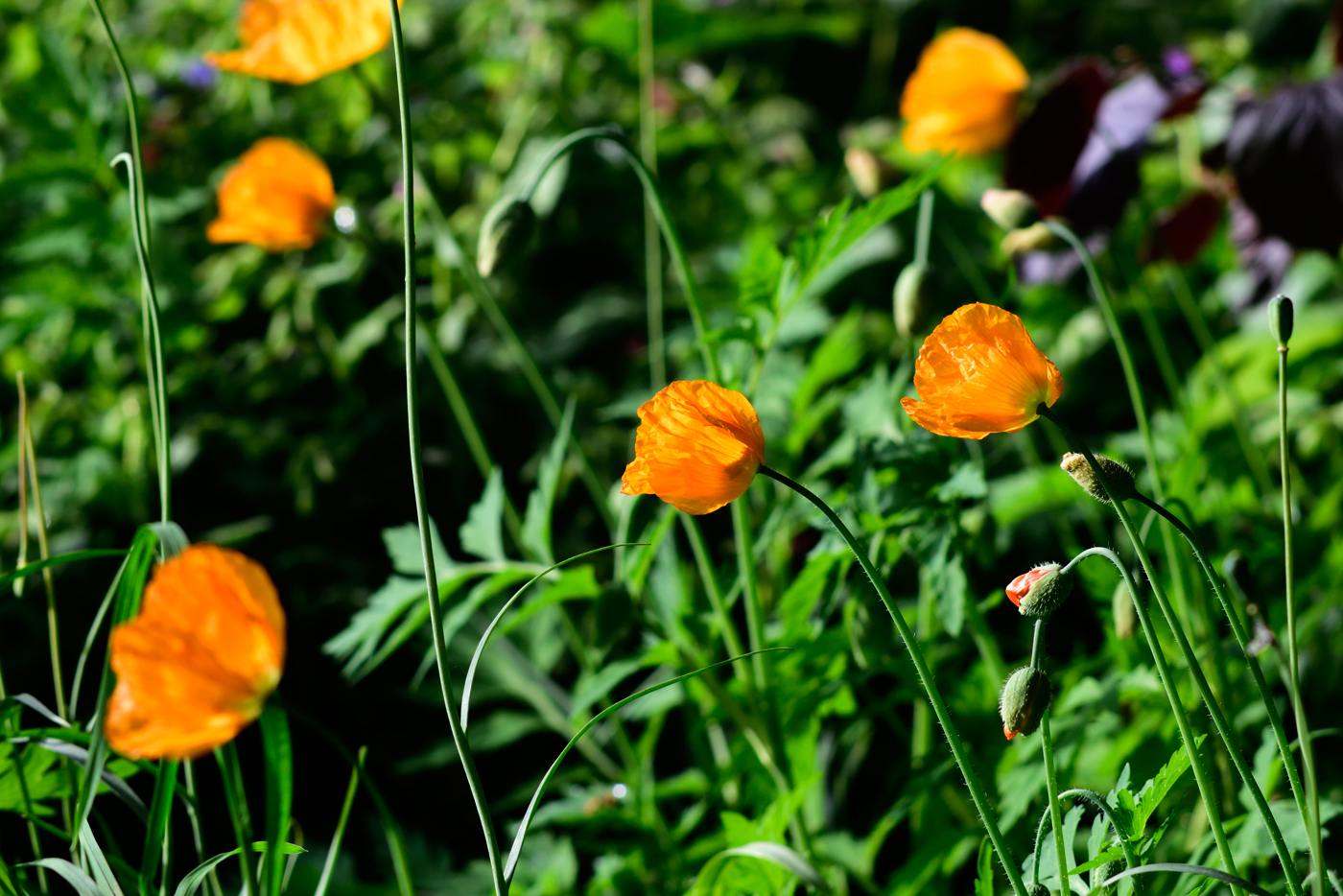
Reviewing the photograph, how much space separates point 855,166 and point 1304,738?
0.72 metres

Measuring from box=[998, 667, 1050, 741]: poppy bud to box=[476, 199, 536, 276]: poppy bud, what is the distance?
49cm

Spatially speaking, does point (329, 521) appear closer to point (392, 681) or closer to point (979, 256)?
point (392, 681)

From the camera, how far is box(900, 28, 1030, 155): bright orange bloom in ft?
3.94

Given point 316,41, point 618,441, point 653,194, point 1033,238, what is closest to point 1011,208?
point 1033,238

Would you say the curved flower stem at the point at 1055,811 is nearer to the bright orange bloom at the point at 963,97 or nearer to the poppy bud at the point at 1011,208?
the poppy bud at the point at 1011,208

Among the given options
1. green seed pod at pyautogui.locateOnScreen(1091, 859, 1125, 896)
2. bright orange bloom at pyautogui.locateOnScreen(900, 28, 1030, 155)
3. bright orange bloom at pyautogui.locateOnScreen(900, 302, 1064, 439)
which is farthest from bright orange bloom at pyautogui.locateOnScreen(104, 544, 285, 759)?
bright orange bloom at pyautogui.locateOnScreen(900, 28, 1030, 155)

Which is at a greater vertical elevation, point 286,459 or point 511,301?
point 511,301

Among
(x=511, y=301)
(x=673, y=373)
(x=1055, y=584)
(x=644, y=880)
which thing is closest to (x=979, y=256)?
(x=673, y=373)

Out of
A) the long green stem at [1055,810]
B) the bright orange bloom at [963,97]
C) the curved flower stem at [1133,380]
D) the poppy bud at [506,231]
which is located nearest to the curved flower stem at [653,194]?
the poppy bud at [506,231]

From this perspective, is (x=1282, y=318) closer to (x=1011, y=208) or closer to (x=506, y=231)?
(x=1011, y=208)

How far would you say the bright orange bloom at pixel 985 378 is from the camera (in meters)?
0.52

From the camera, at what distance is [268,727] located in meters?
0.48

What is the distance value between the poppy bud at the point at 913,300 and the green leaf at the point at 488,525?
35 cm

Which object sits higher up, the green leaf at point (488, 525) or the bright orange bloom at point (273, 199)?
the bright orange bloom at point (273, 199)
